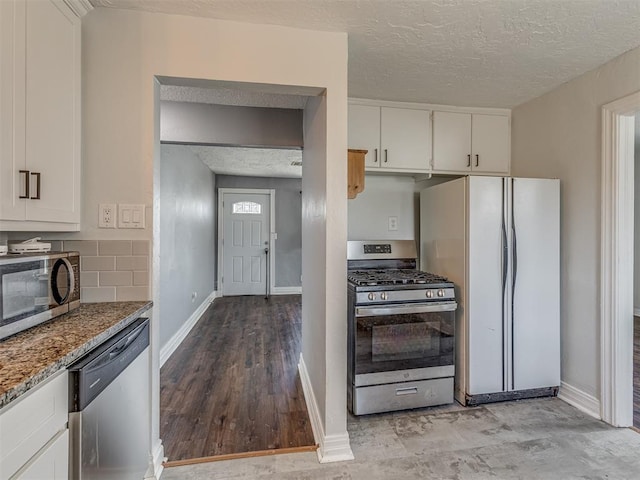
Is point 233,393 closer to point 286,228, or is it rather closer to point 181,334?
point 181,334

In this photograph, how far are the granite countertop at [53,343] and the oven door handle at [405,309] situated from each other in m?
1.28

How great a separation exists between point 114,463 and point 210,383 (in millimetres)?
1466

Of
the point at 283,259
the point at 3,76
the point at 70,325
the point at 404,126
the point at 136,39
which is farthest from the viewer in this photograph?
the point at 283,259

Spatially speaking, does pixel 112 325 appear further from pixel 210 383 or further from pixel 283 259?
pixel 283 259

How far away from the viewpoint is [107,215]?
156 cm

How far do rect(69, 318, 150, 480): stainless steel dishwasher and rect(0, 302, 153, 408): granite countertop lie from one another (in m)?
0.05

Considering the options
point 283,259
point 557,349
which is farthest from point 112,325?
point 283,259

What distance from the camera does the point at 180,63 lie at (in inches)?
62.7

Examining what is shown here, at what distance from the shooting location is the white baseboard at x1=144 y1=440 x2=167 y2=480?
5.12 feet

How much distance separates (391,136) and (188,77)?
1548mm

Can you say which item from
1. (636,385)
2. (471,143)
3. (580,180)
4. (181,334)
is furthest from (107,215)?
(636,385)

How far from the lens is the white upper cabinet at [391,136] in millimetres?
2514

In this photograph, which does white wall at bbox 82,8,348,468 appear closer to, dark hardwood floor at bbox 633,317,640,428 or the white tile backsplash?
the white tile backsplash

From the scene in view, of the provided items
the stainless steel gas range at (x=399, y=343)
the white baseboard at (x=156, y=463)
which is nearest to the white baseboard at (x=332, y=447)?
the stainless steel gas range at (x=399, y=343)
